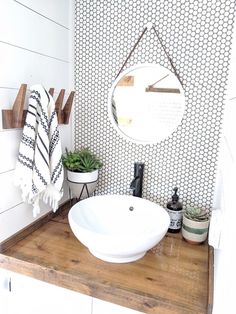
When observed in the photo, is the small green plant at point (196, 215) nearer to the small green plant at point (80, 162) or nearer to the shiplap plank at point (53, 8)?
the small green plant at point (80, 162)

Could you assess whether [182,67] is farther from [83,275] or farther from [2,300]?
[2,300]

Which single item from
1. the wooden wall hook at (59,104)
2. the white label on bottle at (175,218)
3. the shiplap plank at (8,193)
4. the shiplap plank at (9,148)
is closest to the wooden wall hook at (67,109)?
the wooden wall hook at (59,104)

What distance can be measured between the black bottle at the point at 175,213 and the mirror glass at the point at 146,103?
31cm

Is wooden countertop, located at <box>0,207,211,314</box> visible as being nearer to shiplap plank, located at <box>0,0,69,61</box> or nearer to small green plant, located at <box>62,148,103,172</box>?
small green plant, located at <box>62,148,103,172</box>

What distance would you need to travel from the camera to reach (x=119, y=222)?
1162mm

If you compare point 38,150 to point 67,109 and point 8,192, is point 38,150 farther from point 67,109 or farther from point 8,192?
point 67,109

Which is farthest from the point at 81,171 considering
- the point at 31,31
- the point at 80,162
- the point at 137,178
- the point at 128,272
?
the point at 31,31

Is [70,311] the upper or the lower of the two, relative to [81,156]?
lower

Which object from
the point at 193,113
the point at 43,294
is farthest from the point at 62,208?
the point at 193,113

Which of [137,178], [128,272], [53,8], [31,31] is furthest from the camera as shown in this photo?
[137,178]

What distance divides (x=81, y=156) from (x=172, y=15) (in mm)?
800

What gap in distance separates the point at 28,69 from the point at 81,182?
1.89 ft

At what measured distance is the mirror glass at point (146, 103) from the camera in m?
1.18

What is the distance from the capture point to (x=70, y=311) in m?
0.89
